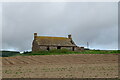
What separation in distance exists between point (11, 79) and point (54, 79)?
2.97 m

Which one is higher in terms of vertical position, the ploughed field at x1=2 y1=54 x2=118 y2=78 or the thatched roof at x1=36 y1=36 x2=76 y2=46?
the thatched roof at x1=36 y1=36 x2=76 y2=46

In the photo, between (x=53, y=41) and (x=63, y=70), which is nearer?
(x=63, y=70)

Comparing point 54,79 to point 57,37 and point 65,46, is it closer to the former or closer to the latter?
point 65,46

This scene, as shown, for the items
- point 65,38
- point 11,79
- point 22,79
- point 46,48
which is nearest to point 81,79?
point 22,79

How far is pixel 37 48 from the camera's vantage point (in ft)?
186

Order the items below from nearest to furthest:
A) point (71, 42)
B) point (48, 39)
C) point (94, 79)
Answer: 1. point (94, 79)
2. point (48, 39)
3. point (71, 42)

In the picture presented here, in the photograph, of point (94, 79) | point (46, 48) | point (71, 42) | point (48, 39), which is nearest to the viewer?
point (94, 79)

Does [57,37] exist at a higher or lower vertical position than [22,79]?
higher

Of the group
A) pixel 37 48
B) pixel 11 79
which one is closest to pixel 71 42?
pixel 37 48

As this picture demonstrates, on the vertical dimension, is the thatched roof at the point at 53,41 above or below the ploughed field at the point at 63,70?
above

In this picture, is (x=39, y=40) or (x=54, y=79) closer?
(x=54, y=79)

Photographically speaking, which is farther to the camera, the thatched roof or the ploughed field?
the thatched roof

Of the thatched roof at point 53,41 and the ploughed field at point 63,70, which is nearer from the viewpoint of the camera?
the ploughed field at point 63,70

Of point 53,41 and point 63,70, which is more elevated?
point 53,41
